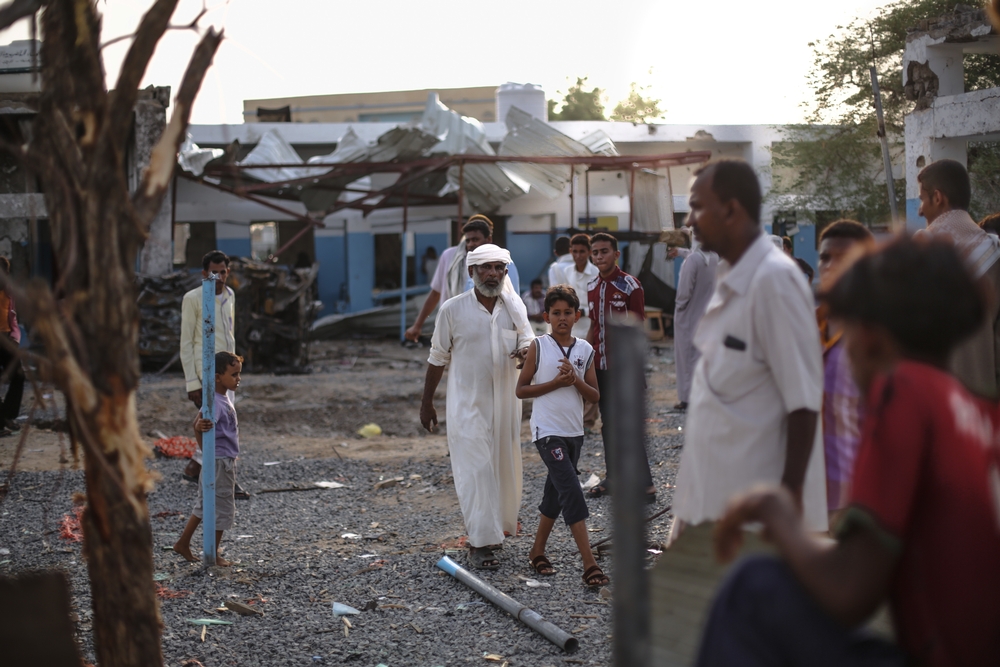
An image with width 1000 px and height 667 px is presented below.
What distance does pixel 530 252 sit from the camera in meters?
21.7

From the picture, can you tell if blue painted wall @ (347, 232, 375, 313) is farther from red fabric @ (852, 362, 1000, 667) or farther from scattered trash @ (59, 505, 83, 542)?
red fabric @ (852, 362, 1000, 667)

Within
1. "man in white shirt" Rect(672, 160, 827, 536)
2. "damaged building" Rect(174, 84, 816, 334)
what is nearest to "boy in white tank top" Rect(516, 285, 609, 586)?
"man in white shirt" Rect(672, 160, 827, 536)

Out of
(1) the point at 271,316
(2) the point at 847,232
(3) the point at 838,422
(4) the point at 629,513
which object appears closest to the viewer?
(4) the point at 629,513

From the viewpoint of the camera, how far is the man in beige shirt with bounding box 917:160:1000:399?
3.85m

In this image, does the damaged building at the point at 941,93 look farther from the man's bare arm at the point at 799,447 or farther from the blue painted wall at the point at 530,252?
the blue painted wall at the point at 530,252

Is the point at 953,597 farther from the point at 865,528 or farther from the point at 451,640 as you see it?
the point at 451,640

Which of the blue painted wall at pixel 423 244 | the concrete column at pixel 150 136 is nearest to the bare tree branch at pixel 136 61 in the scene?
the concrete column at pixel 150 136

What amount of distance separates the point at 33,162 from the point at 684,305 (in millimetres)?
6029

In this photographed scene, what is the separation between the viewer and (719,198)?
2523 mm

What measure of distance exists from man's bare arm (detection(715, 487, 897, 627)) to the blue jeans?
40 mm

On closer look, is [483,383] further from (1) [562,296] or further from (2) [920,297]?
(2) [920,297]

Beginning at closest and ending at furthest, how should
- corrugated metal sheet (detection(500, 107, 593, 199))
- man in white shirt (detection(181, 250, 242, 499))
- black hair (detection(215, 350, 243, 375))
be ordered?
black hair (detection(215, 350, 243, 375)) < man in white shirt (detection(181, 250, 242, 499)) < corrugated metal sheet (detection(500, 107, 593, 199))

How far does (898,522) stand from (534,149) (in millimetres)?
15197

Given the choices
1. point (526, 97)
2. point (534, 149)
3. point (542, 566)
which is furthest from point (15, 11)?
point (526, 97)
